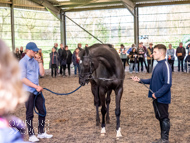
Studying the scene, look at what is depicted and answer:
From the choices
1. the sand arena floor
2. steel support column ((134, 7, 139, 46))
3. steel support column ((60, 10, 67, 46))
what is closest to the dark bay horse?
the sand arena floor

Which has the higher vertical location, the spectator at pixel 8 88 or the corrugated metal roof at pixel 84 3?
the corrugated metal roof at pixel 84 3

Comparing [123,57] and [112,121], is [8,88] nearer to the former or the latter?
[112,121]

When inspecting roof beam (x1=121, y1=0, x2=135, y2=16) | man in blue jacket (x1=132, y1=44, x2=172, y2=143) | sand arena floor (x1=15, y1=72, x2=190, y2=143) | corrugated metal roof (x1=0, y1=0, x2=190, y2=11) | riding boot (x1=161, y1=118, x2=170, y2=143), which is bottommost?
sand arena floor (x1=15, y1=72, x2=190, y2=143)

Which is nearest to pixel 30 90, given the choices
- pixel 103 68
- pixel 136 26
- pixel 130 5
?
pixel 103 68

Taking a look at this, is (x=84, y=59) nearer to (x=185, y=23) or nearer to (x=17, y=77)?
(x=17, y=77)

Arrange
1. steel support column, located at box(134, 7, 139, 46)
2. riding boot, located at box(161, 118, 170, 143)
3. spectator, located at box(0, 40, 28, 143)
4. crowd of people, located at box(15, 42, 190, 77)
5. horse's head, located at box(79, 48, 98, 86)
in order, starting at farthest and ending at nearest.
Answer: steel support column, located at box(134, 7, 139, 46) → crowd of people, located at box(15, 42, 190, 77) → horse's head, located at box(79, 48, 98, 86) → riding boot, located at box(161, 118, 170, 143) → spectator, located at box(0, 40, 28, 143)

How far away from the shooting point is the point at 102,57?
482 cm

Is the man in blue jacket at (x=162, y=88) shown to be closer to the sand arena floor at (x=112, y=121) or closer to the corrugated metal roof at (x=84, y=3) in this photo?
the sand arena floor at (x=112, y=121)

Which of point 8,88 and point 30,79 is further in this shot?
point 30,79

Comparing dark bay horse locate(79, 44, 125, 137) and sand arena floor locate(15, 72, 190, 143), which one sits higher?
dark bay horse locate(79, 44, 125, 137)

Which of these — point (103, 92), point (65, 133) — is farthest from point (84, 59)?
point (65, 133)

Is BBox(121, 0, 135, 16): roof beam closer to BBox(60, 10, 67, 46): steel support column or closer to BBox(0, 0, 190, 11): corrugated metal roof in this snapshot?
BBox(0, 0, 190, 11): corrugated metal roof

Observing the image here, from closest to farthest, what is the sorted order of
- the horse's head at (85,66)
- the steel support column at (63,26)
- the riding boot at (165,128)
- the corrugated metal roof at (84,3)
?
the riding boot at (165,128) < the horse's head at (85,66) < the corrugated metal roof at (84,3) < the steel support column at (63,26)

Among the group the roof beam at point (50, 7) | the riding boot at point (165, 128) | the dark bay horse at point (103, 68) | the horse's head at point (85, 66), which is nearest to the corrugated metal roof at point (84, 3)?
the roof beam at point (50, 7)
